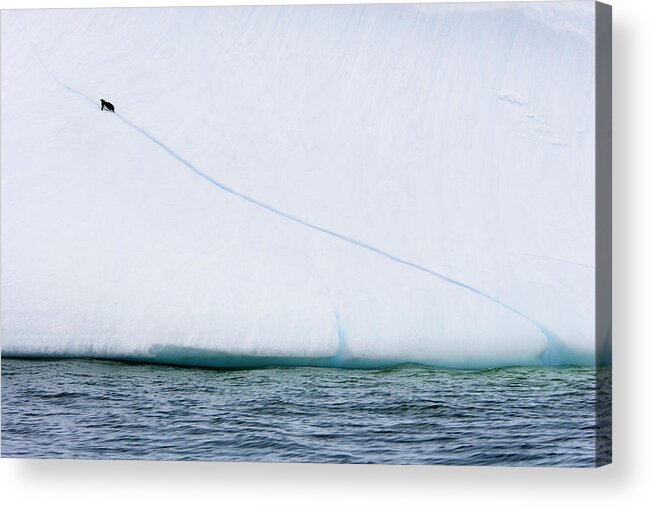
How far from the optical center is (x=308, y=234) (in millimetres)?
11516

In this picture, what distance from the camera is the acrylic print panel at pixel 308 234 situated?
11195mm

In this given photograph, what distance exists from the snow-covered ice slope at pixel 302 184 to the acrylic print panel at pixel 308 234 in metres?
0.01

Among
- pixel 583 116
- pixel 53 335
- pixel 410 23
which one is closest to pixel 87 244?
pixel 53 335

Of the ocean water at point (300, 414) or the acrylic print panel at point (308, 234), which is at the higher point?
the acrylic print panel at point (308, 234)

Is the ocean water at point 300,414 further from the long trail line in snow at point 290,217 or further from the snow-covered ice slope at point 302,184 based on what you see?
the long trail line in snow at point 290,217

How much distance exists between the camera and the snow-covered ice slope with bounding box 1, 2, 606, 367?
1123cm

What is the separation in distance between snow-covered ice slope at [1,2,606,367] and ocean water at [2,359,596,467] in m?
0.13

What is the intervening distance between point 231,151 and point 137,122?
25.0 inches

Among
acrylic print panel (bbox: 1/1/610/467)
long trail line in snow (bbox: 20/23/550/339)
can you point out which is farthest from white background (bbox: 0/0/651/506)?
long trail line in snow (bbox: 20/23/550/339)

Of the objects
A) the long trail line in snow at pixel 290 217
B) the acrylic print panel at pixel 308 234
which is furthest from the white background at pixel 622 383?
the long trail line in snow at pixel 290 217

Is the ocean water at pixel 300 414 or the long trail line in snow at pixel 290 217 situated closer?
the ocean water at pixel 300 414

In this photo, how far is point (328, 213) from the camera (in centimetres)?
1149

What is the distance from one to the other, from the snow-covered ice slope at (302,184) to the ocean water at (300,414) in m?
0.13

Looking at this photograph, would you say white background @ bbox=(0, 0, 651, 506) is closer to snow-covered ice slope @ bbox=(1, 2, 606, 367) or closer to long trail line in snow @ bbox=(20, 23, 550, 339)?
snow-covered ice slope @ bbox=(1, 2, 606, 367)
